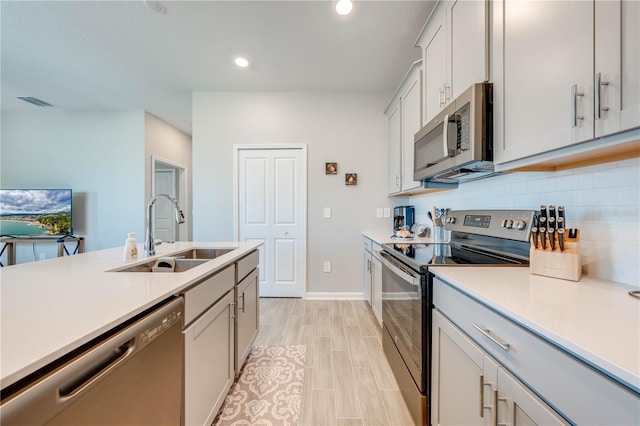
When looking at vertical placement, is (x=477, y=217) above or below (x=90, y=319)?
above

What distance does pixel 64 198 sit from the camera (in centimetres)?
390

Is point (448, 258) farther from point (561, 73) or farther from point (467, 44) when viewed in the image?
point (467, 44)

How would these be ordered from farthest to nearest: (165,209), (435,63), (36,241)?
(165,209)
(36,241)
(435,63)

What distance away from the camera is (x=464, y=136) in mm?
1331

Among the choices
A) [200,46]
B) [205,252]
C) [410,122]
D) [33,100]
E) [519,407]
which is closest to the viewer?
[519,407]

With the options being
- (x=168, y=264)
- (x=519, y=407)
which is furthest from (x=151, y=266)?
(x=519, y=407)

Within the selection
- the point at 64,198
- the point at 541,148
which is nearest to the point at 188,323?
the point at 541,148

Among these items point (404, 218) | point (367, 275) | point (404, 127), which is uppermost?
point (404, 127)

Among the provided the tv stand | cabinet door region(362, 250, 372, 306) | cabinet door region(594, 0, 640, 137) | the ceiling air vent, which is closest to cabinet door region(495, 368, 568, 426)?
cabinet door region(594, 0, 640, 137)

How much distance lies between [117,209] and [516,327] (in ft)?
17.1

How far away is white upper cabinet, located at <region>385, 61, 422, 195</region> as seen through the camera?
2.11 metres

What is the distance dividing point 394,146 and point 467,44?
1.52 m

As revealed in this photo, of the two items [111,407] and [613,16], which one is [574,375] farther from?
[111,407]

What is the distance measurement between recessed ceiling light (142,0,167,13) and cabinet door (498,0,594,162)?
2.32 metres
